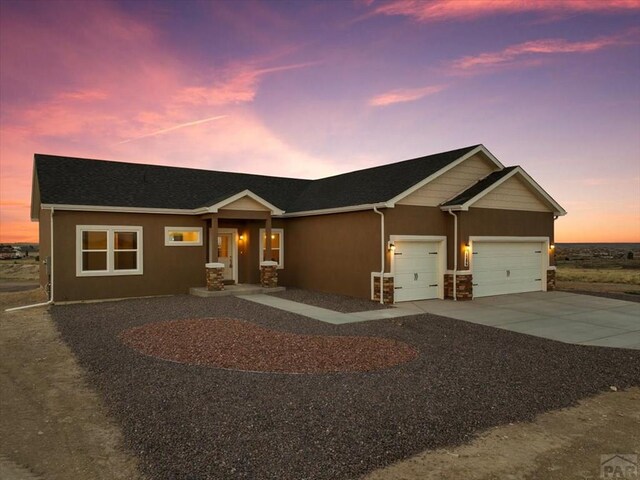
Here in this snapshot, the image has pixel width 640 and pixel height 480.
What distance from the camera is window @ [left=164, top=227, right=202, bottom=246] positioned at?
16.3 m

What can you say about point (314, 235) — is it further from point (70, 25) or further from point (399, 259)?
point (70, 25)

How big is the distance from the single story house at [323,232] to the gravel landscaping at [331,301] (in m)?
0.48

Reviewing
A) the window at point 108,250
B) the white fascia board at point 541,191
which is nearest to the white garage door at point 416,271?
the white fascia board at point 541,191

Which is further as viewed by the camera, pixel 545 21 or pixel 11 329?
pixel 545 21

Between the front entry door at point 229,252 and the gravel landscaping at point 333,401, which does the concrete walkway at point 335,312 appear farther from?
the front entry door at point 229,252

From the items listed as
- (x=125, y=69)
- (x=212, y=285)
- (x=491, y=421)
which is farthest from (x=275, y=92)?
(x=491, y=421)

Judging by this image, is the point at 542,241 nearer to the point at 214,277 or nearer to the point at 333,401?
the point at 214,277

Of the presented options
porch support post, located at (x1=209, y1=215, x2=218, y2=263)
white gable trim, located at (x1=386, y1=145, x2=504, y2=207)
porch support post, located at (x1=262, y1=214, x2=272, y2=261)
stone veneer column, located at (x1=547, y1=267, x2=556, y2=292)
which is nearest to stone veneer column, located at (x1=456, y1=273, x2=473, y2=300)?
white gable trim, located at (x1=386, y1=145, x2=504, y2=207)

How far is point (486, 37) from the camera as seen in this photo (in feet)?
47.9

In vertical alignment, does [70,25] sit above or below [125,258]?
above

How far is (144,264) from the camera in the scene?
1576 cm

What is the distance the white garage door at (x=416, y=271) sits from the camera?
14.2m

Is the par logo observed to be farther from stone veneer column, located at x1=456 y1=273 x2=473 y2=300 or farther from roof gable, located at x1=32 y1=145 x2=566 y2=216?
stone veneer column, located at x1=456 y1=273 x2=473 y2=300

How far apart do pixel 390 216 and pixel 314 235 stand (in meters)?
4.31
